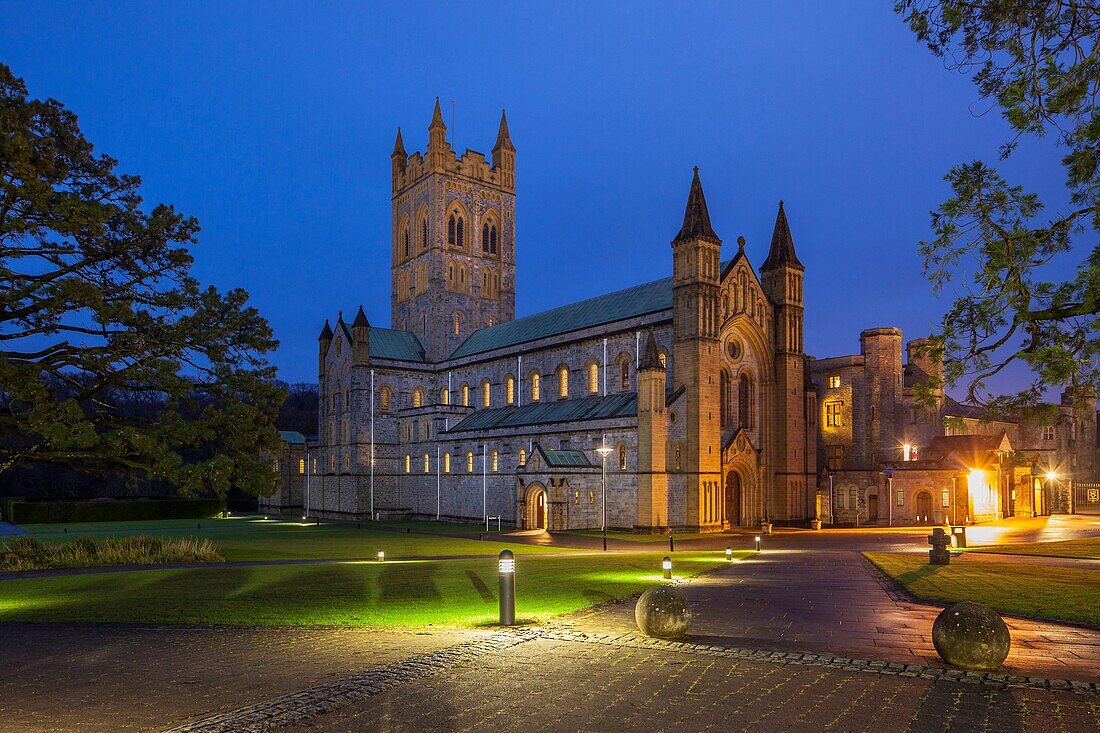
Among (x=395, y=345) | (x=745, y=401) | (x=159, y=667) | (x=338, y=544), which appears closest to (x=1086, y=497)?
(x=745, y=401)

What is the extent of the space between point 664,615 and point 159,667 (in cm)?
750

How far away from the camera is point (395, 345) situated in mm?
74438

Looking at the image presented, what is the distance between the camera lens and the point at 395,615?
15164 mm

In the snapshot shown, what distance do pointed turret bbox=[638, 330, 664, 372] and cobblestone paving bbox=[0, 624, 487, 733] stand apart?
34.6 meters

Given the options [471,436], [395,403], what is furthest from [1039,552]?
[395,403]

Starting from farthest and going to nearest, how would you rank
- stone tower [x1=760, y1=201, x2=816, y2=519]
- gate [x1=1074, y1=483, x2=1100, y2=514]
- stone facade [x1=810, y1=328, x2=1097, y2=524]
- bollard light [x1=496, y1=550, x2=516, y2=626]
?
gate [x1=1074, y1=483, x2=1100, y2=514] → stone facade [x1=810, y1=328, x2=1097, y2=524] → stone tower [x1=760, y1=201, x2=816, y2=519] → bollard light [x1=496, y1=550, x2=516, y2=626]

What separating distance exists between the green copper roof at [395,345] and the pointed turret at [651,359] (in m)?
31.0

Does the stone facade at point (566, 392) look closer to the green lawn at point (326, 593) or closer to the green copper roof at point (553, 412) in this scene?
the green copper roof at point (553, 412)

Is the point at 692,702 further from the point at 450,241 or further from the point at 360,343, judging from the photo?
the point at 450,241

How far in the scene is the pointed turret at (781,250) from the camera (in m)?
55.3

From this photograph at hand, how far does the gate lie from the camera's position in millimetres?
77375

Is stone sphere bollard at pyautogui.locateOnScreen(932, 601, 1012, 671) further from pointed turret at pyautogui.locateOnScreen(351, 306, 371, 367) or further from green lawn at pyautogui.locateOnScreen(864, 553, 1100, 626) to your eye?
pointed turret at pyautogui.locateOnScreen(351, 306, 371, 367)

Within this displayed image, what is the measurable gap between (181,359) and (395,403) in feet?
160

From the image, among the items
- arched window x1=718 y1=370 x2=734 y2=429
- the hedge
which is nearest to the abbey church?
arched window x1=718 y1=370 x2=734 y2=429
